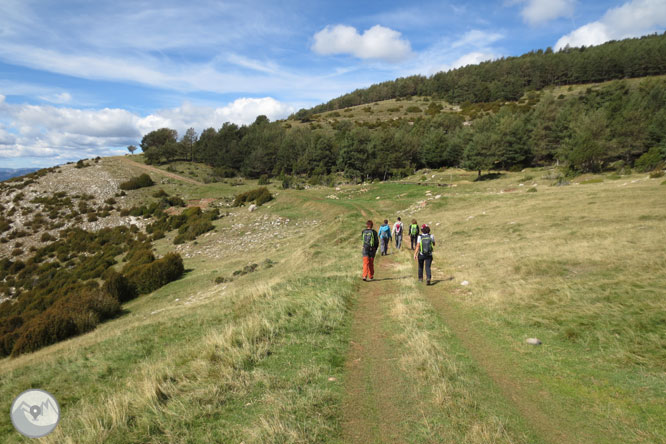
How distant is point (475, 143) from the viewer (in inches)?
2056

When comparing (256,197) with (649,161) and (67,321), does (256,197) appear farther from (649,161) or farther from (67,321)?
(649,161)

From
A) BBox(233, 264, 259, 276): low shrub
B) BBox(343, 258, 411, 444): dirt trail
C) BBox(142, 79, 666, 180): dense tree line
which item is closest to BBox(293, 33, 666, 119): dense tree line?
BBox(142, 79, 666, 180): dense tree line

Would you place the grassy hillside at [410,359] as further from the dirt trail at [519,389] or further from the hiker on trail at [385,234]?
the hiker on trail at [385,234]

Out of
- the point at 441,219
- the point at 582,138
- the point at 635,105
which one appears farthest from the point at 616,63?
the point at 441,219

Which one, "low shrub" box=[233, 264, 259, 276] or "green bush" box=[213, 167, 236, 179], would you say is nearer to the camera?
"low shrub" box=[233, 264, 259, 276]

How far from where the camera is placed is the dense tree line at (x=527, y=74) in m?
103

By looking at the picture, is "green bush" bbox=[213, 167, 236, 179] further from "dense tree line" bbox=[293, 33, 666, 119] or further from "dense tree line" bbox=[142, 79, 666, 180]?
"dense tree line" bbox=[293, 33, 666, 119]

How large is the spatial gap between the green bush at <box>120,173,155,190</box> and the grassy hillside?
191 feet

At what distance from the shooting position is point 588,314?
7.54 m

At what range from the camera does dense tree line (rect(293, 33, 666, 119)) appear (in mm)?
103106

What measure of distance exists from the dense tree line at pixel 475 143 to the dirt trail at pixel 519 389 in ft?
156

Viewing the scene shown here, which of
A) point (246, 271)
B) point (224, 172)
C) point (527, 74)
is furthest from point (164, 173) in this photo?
point (527, 74)

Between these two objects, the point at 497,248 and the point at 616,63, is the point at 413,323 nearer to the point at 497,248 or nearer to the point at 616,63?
the point at 497,248

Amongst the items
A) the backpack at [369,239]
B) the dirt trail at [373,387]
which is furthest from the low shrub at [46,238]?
the dirt trail at [373,387]
